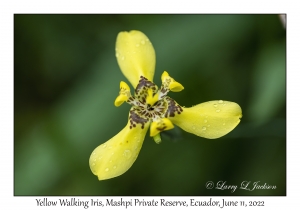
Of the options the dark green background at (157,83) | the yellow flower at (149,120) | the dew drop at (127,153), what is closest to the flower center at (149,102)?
the yellow flower at (149,120)

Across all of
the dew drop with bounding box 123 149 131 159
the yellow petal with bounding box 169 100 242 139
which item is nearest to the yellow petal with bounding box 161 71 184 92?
the yellow petal with bounding box 169 100 242 139

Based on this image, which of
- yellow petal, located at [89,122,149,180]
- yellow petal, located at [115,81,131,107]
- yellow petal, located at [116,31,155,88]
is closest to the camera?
yellow petal, located at [89,122,149,180]

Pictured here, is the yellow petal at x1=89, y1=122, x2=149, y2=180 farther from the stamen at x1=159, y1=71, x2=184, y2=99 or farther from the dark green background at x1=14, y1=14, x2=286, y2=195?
the dark green background at x1=14, y1=14, x2=286, y2=195

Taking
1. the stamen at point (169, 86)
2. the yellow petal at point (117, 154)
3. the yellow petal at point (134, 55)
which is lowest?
the yellow petal at point (117, 154)

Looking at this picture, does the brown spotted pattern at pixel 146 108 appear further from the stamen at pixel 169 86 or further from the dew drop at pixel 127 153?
the dew drop at pixel 127 153

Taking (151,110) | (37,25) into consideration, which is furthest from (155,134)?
(37,25)

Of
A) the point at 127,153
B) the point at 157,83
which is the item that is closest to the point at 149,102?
the point at 127,153
